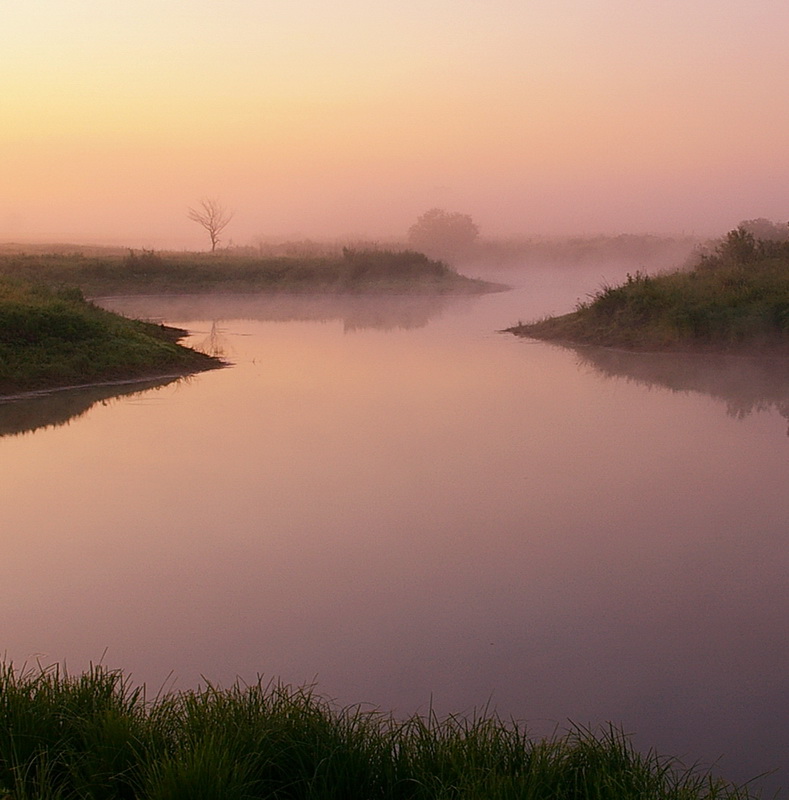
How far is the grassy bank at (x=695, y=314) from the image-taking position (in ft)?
59.4

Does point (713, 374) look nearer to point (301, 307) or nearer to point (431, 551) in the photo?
point (431, 551)

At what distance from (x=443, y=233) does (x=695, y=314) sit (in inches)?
2618

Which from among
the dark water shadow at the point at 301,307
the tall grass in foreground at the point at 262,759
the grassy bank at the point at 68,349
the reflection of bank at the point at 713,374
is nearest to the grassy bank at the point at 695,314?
the reflection of bank at the point at 713,374

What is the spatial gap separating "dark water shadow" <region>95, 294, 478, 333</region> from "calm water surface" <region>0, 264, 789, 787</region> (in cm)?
1438

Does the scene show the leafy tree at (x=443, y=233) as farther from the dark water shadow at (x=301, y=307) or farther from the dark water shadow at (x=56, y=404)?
the dark water shadow at (x=56, y=404)

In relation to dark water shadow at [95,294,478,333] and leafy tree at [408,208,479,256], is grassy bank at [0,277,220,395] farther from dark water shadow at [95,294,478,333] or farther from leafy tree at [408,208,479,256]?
leafy tree at [408,208,479,256]

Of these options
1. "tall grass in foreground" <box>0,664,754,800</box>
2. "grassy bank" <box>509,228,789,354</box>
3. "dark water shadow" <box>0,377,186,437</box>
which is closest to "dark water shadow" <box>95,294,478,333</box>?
"grassy bank" <box>509,228,789,354</box>

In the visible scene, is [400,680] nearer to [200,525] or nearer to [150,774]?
[150,774]

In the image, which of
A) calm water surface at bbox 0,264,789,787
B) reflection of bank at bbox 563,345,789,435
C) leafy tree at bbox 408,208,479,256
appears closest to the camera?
calm water surface at bbox 0,264,789,787

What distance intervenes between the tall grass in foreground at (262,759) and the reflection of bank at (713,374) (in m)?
9.74

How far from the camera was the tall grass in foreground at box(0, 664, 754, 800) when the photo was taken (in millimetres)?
3145

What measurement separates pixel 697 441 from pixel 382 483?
4086 mm

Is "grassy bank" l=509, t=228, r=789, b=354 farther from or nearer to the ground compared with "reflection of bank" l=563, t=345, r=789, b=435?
farther from the ground

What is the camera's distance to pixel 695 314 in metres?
19.0
